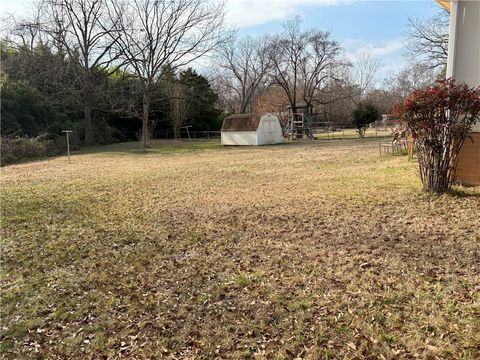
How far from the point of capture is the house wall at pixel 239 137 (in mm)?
25938

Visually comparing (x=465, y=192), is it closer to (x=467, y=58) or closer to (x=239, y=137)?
(x=467, y=58)

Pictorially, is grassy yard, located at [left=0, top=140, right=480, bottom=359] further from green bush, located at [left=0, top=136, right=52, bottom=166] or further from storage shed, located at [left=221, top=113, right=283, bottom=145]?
storage shed, located at [left=221, top=113, right=283, bottom=145]

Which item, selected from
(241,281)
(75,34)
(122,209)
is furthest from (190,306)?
(75,34)

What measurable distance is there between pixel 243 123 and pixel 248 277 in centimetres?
2348

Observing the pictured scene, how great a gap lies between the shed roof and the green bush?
469 inches

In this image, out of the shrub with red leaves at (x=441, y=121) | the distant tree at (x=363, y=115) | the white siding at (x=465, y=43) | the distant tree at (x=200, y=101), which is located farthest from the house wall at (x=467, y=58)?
the distant tree at (x=200, y=101)

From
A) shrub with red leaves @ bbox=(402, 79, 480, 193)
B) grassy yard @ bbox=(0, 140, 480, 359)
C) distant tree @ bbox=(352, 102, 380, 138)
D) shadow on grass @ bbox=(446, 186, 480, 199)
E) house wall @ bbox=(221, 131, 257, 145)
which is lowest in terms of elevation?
grassy yard @ bbox=(0, 140, 480, 359)

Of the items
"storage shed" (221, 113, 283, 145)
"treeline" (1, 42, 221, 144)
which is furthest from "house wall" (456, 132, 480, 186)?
"treeline" (1, 42, 221, 144)

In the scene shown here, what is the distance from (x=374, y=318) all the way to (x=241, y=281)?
130cm

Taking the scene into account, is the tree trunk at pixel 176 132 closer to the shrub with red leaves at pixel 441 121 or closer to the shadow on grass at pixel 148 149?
the shadow on grass at pixel 148 149

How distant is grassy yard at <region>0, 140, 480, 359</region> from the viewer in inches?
105

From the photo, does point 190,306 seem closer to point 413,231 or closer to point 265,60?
point 413,231

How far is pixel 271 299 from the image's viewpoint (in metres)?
3.28

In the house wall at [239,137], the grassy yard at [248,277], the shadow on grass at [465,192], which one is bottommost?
the grassy yard at [248,277]
